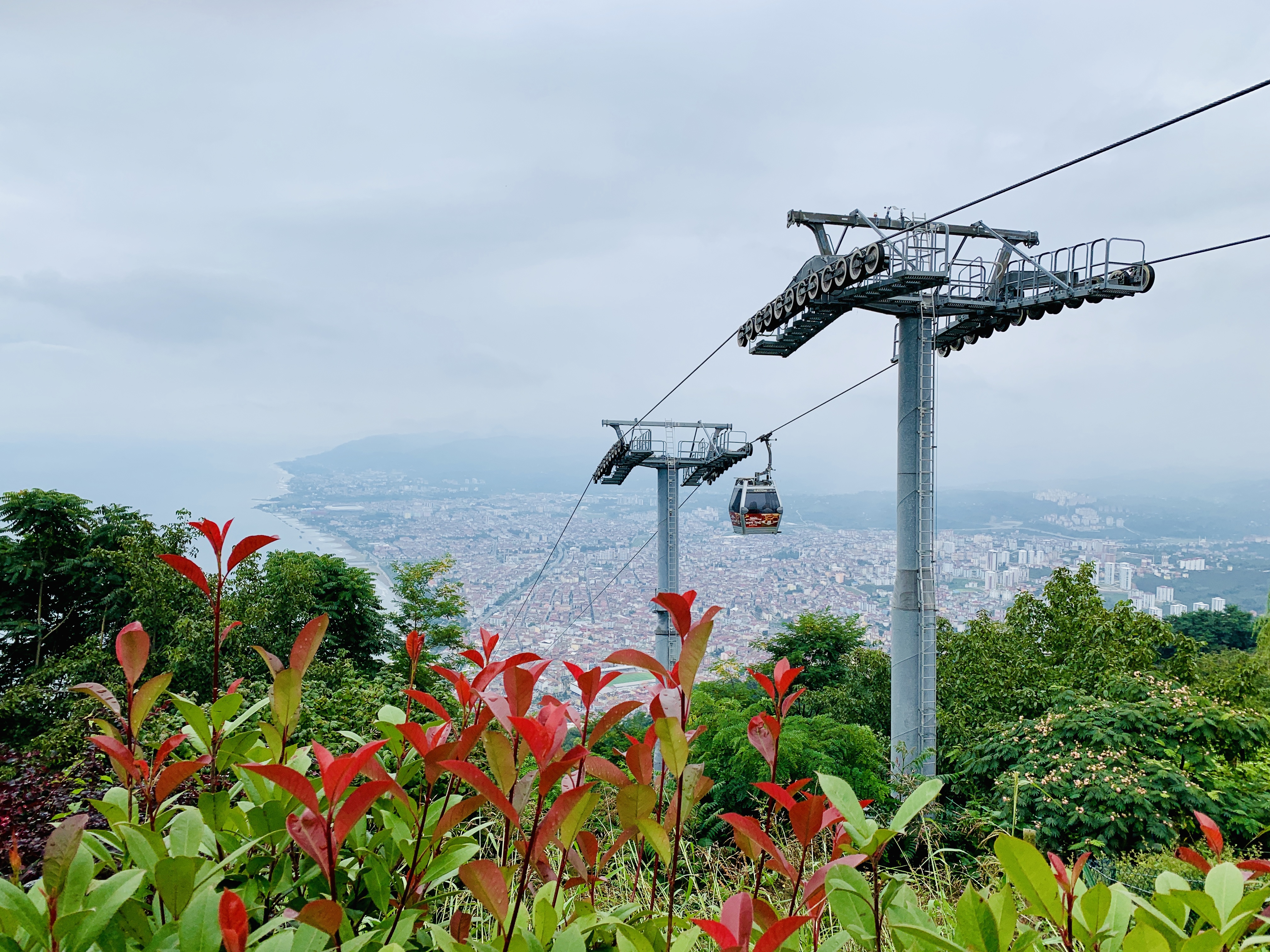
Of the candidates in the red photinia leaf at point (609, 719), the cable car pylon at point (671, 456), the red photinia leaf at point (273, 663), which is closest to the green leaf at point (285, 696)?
the red photinia leaf at point (273, 663)

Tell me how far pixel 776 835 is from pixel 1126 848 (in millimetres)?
4097

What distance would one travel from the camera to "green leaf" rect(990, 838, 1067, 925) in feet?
2.44

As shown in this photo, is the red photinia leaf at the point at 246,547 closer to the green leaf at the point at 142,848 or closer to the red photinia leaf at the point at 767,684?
the green leaf at the point at 142,848

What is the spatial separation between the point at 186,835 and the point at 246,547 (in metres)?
0.35

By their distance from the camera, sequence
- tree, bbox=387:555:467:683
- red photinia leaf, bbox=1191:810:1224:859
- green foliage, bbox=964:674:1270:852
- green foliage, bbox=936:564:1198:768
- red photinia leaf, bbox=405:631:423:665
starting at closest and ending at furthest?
red photinia leaf, bbox=1191:810:1224:859 < red photinia leaf, bbox=405:631:423:665 < green foliage, bbox=964:674:1270:852 < green foliage, bbox=936:564:1198:768 < tree, bbox=387:555:467:683

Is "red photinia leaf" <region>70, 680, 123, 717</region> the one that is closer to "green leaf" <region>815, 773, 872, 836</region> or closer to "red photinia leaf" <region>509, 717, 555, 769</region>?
"red photinia leaf" <region>509, 717, 555, 769</region>

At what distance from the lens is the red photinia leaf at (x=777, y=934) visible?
2.18 feet

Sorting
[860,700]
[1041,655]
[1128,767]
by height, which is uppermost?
[1128,767]

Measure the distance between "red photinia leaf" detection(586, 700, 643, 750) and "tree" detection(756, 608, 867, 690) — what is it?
13.4 m

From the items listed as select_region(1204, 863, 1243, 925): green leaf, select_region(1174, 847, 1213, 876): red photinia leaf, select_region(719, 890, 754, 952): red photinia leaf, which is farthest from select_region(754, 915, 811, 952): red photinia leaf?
select_region(1174, 847, 1213, 876): red photinia leaf

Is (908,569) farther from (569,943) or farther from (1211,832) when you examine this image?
(569,943)

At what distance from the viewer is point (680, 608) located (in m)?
0.86

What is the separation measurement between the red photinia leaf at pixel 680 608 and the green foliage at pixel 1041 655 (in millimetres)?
7814

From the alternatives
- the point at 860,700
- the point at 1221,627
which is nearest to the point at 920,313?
the point at 860,700
